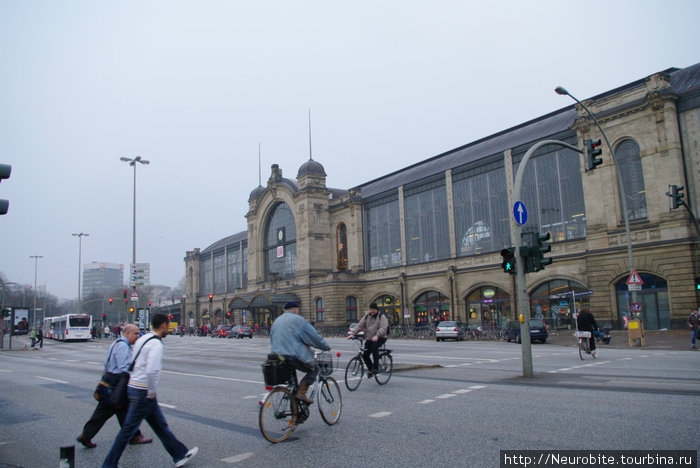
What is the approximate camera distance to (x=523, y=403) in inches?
340

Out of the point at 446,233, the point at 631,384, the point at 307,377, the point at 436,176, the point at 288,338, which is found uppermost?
the point at 436,176

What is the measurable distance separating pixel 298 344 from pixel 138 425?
7.05 ft

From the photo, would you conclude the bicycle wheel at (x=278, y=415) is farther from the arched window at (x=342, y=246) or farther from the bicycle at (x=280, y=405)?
the arched window at (x=342, y=246)

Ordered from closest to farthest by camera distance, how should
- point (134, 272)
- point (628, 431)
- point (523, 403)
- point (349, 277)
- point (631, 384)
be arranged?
point (628, 431)
point (523, 403)
point (631, 384)
point (134, 272)
point (349, 277)

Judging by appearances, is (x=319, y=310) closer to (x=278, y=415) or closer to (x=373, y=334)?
(x=373, y=334)

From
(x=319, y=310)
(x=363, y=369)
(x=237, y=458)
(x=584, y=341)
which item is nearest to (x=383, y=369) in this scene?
(x=363, y=369)

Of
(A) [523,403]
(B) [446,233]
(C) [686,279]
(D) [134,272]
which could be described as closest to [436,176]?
(B) [446,233]

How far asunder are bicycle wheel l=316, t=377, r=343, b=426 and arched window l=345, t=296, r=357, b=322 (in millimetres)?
50244

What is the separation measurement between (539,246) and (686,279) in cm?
2377

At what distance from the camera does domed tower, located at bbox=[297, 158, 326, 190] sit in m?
62.8

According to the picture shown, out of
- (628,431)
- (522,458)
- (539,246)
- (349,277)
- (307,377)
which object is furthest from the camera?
(349,277)

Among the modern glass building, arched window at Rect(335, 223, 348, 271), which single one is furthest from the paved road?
arched window at Rect(335, 223, 348, 271)

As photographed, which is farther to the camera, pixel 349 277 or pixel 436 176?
pixel 349 277

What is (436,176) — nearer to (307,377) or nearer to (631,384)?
(631,384)
